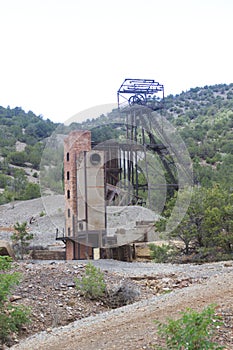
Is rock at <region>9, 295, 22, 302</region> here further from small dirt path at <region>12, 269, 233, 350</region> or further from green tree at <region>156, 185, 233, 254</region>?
green tree at <region>156, 185, 233, 254</region>

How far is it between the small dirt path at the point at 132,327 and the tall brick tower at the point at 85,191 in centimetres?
886

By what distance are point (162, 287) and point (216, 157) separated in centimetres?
4186

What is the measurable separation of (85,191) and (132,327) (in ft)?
36.2

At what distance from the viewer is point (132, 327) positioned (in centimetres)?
724

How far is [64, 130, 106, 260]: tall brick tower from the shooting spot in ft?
59.4

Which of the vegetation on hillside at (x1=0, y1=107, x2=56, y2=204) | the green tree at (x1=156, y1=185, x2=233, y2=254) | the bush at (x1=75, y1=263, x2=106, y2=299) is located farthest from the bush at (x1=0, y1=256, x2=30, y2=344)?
the vegetation on hillside at (x1=0, y1=107, x2=56, y2=204)

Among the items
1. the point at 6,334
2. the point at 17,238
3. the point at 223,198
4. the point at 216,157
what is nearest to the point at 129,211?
the point at 223,198

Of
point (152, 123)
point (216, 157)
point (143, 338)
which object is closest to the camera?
point (143, 338)

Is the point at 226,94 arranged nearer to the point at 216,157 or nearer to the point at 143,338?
the point at 216,157

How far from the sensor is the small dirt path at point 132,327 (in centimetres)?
652

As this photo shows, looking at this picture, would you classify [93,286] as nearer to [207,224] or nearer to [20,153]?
[207,224]

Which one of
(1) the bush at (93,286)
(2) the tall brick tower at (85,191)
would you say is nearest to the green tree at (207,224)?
(2) the tall brick tower at (85,191)

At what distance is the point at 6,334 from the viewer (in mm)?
8406

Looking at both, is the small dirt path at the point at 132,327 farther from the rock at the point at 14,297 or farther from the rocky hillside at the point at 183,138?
the rocky hillside at the point at 183,138
